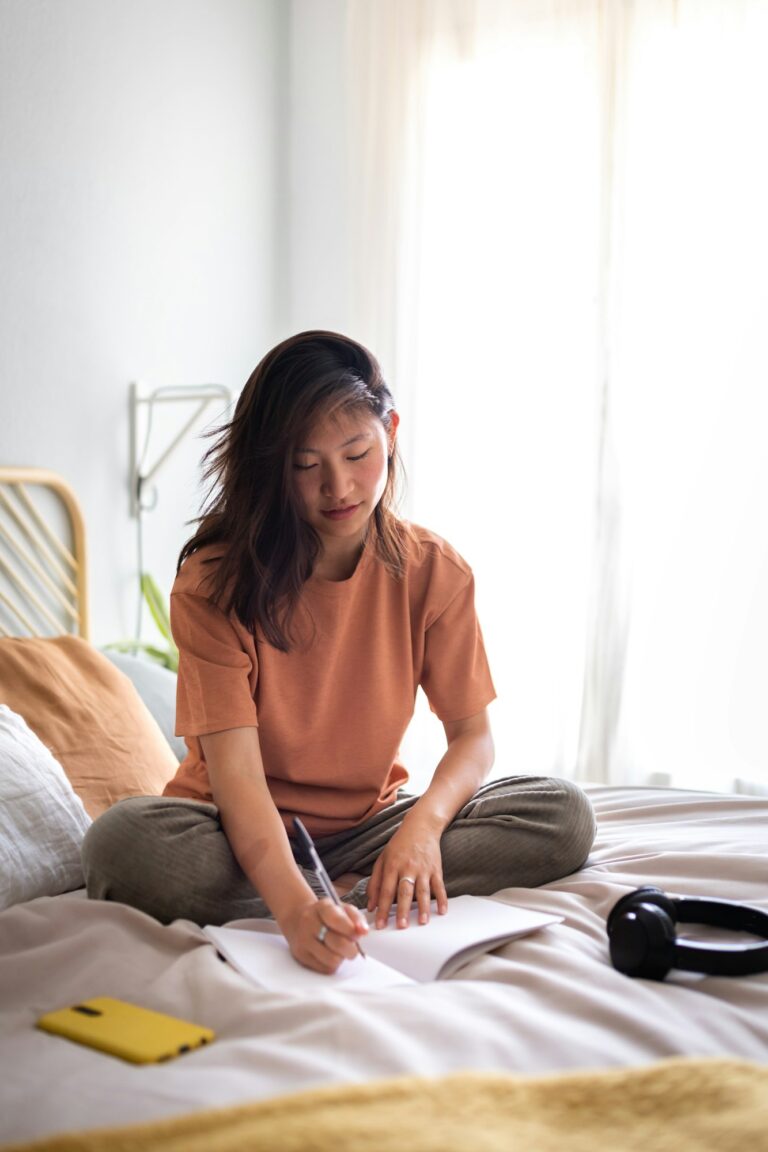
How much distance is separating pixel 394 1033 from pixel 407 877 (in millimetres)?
343

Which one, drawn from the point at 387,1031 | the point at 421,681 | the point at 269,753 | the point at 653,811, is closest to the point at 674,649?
the point at 653,811

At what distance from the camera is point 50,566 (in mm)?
2119

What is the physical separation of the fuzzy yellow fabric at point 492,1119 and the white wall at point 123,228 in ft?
5.16

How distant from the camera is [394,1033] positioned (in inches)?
31.2

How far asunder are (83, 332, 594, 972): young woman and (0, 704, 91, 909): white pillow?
11 centimetres

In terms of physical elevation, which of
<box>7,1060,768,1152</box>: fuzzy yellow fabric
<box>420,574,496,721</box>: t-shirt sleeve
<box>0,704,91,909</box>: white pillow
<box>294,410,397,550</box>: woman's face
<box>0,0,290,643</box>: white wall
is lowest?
<box>0,704,91,909</box>: white pillow

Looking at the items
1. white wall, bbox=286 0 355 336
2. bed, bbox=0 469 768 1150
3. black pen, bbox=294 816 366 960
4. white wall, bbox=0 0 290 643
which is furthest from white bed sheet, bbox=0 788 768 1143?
white wall, bbox=286 0 355 336

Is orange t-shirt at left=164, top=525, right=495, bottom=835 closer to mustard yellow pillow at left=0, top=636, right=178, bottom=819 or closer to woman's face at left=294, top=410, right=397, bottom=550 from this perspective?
woman's face at left=294, top=410, right=397, bottom=550

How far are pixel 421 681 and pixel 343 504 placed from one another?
30 cm

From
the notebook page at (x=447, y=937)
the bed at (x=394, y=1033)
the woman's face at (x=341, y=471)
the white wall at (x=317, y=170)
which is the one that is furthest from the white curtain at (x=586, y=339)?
the notebook page at (x=447, y=937)

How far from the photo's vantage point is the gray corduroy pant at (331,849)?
1157 millimetres

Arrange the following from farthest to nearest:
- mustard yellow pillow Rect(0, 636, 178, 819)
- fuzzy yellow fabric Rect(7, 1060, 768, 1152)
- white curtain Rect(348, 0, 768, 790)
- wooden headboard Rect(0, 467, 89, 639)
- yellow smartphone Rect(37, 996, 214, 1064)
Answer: white curtain Rect(348, 0, 768, 790) < wooden headboard Rect(0, 467, 89, 639) < mustard yellow pillow Rect(0, 636, 178, 819) < yellow smartphone Rect(37, 996, 214, 1064) < fuzzy yellow fabric Rect(7, 1060, 768, 1152)

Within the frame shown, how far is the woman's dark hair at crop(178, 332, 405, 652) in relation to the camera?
48.7 inches

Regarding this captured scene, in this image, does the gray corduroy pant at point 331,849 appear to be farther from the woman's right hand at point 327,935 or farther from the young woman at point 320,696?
the woman's right hand at point 327,935
